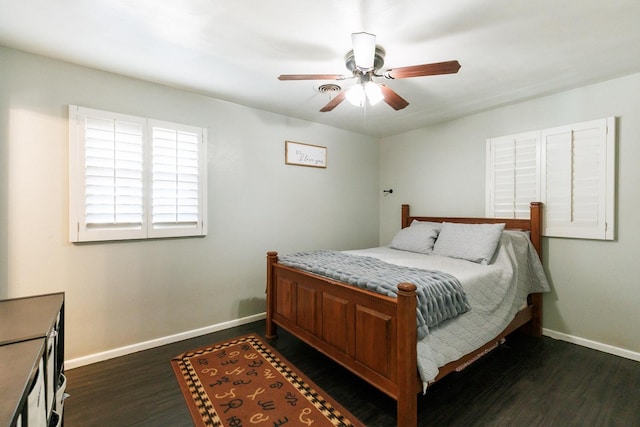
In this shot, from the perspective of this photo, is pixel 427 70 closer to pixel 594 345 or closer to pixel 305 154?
pixel 305 154

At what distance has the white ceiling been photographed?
5.53ft

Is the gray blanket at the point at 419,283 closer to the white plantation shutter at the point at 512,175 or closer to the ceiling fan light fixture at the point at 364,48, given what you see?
the ceiling fan light fixture at the point at 364,48

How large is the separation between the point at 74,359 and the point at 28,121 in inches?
75.2

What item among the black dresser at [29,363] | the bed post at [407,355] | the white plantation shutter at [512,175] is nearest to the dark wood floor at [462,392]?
the bed post at [407,355]

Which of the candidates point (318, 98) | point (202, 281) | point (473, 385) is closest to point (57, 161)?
point (202, 281)

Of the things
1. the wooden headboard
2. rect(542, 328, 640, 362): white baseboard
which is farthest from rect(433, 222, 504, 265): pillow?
rect(542, 328, 640, 362): white baseboard

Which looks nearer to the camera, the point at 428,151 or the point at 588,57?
the point at 588,57

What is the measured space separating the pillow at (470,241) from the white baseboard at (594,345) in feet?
3.84

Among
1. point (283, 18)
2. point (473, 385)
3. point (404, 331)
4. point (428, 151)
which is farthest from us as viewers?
point (428, 151)

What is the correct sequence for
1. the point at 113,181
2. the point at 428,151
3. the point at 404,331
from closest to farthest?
the point at 404,331 → the point at 113,181 → the point at 428,151

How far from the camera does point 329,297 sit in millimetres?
2189

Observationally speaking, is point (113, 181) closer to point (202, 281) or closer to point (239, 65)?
point (202, 281)

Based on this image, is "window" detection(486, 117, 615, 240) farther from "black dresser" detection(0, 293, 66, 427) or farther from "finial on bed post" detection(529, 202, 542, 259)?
"black dresser" detection(0, 293, 66, 427)

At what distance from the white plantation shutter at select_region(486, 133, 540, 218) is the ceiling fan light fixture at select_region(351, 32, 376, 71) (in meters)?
2.27
